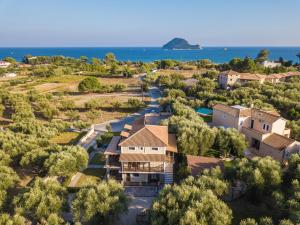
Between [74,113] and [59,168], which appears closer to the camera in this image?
[59,168]

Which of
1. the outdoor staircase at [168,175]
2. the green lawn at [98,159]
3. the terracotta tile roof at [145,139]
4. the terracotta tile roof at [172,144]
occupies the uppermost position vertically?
the terracotta tile roof at [145,139]

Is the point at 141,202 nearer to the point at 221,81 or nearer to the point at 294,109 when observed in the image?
the point at 294,109

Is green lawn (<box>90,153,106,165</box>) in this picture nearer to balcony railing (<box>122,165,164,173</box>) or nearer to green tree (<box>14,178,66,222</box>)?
balcony railing (<box>122,165,164,173</box>)

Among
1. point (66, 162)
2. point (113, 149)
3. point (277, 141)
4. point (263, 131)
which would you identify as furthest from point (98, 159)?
point (277, 141)

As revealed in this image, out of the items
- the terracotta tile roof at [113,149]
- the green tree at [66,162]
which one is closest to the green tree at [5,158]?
the green tree at [66,162]

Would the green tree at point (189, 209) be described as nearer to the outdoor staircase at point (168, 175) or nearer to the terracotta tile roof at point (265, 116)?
the outdoor staircase at point (168, 175)

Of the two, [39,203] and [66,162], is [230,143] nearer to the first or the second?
[66,162]

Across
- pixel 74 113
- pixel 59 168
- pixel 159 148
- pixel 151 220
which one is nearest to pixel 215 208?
pixel 151 220
